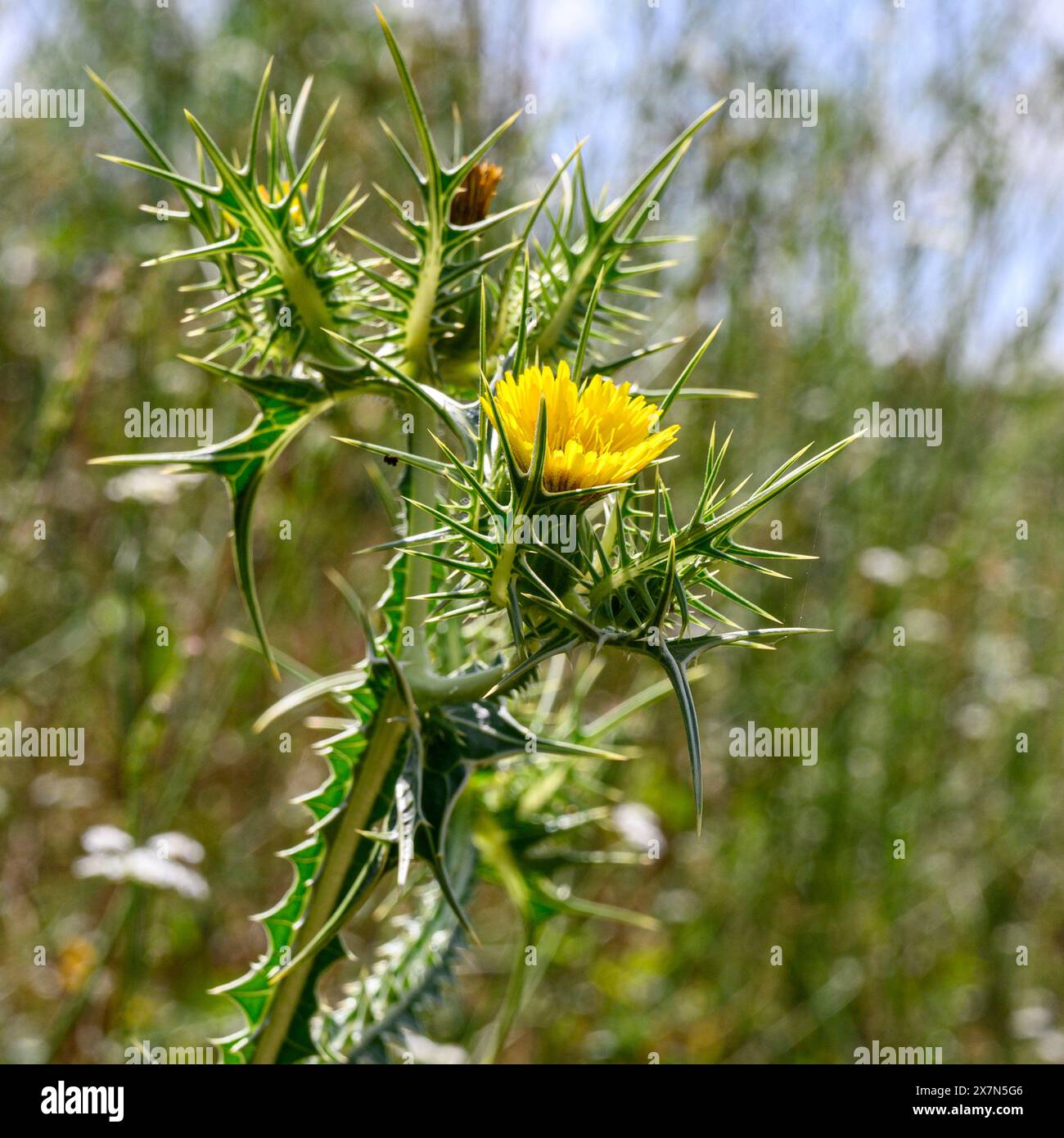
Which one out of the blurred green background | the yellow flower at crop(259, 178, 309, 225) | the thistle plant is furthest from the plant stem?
the blurred green background

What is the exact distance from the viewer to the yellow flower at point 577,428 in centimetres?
109

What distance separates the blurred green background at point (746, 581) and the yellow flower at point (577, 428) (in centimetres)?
207

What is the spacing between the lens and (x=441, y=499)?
1225mm

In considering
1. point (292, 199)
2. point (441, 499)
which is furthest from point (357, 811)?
point (292, 199)

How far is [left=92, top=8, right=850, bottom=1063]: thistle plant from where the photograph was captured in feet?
3.57

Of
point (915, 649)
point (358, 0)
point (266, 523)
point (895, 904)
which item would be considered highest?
point (358, 0)

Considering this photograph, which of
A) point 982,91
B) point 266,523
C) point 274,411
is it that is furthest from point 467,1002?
point 982,91

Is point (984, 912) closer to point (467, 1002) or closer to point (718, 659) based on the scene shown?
point (718, 659)

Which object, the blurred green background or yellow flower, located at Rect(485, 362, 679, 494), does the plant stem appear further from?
the blurred green background

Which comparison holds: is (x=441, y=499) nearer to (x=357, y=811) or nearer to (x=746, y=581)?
(x=357, y=811)

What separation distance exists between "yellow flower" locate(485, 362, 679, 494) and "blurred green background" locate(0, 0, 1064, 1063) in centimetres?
207

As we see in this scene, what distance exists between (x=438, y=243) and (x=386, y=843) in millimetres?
776

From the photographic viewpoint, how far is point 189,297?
12.1 feet
